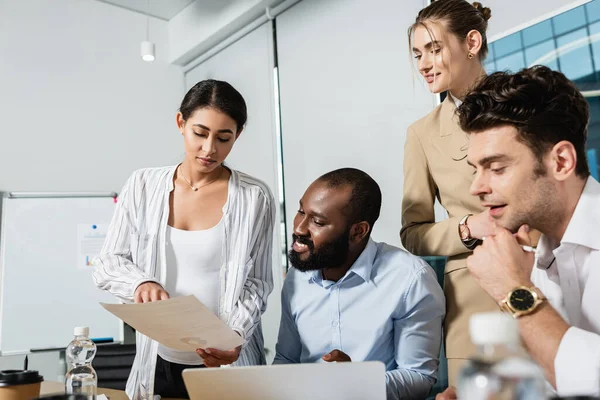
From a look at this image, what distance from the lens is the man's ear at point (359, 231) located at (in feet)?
5.94

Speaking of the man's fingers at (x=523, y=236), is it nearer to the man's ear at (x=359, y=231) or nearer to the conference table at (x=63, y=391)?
the man's ear at (x=359, y=231)

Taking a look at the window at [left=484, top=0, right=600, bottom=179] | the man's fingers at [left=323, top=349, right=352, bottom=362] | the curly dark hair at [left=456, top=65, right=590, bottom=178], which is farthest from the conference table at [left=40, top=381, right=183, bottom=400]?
the window at [left=484, top=0, right=600, bottom=179]

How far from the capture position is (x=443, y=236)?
1586 mm

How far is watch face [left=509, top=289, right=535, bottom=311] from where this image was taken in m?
1.00

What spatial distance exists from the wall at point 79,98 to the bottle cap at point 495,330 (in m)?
4.09

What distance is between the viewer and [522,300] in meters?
1.01

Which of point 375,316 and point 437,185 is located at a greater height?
point 437,185

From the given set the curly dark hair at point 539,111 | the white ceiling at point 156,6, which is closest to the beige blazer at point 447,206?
the curly dark hair at point 539,111

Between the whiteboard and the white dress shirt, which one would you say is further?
the whiteboard

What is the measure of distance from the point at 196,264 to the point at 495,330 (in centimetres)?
130

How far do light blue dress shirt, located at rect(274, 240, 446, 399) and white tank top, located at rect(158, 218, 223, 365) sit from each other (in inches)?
9.6

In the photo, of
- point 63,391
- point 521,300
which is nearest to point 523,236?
point 521,300

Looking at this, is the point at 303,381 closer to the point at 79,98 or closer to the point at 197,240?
the point at 197,240

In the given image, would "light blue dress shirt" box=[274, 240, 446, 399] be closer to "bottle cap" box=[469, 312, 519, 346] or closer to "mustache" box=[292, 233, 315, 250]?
"mustache" box=[292, 233, 315, 250]
